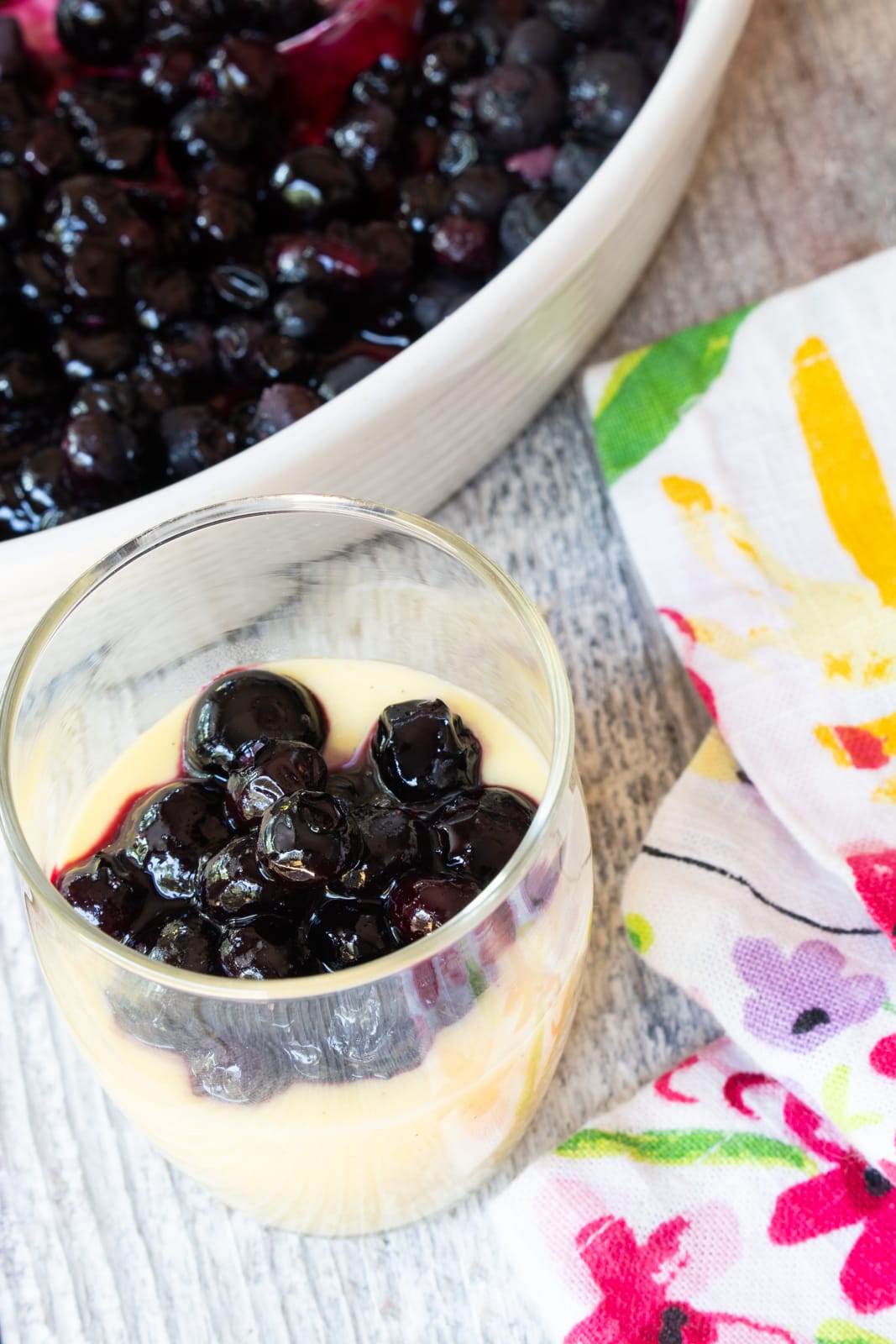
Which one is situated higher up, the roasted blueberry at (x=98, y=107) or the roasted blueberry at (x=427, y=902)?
the roasted blueberry at (x=98, y=107)

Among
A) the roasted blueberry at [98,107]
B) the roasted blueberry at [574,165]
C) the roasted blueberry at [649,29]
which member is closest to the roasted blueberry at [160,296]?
the roasted blueberry at [98,107]

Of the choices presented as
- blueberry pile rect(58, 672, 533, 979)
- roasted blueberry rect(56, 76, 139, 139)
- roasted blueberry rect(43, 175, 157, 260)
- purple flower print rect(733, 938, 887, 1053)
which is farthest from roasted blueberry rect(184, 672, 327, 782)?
roasted blueberry rect(56, 76, 139, 139)

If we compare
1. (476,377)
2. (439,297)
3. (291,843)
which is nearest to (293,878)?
(291,843)

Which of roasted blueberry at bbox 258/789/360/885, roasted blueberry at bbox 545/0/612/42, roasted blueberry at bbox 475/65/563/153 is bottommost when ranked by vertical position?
roasted blueberry at bbox 258/789/360/885

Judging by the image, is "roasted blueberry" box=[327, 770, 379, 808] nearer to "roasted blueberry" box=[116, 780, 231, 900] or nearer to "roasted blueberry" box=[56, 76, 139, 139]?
"roasted blueberry" box=[116, 780, 231, 900]

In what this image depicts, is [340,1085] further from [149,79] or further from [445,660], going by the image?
[149,79]

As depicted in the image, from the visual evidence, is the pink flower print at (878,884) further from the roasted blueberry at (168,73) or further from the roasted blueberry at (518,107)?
the roasted blueberry at (168,73)
